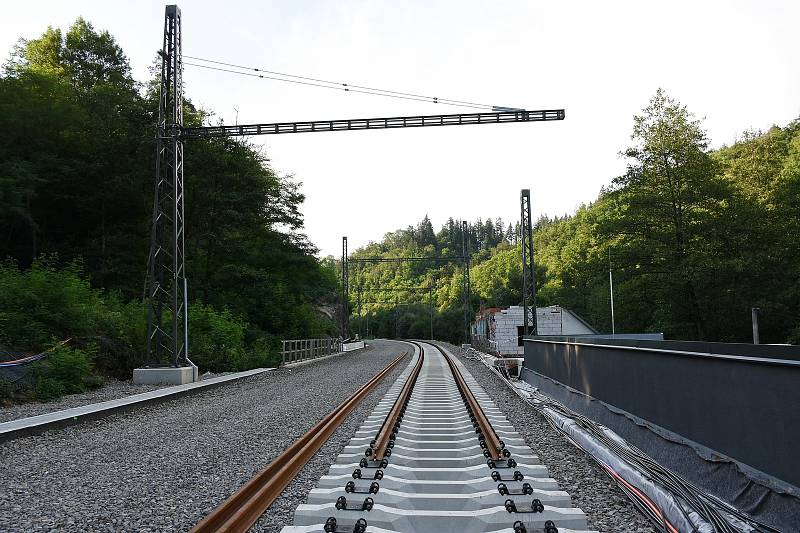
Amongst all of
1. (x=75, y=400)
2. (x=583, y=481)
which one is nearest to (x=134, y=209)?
(x=75, y=400)

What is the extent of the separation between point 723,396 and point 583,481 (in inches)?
56.3

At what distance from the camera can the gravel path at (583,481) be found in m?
4.41

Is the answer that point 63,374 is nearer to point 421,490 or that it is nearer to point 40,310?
point 40,310

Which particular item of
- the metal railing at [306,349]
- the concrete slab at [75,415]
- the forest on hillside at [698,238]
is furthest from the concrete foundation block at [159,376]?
the forest on hillside at [698,238]

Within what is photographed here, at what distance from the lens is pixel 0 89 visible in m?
30.3

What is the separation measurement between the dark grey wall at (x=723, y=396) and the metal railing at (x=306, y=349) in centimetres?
1884

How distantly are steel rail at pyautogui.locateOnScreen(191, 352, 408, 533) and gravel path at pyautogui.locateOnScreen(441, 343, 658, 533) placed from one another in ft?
7.97

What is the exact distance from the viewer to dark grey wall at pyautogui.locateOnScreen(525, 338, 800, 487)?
4188 millimetres

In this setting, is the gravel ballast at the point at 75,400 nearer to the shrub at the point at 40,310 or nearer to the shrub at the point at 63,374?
the shrub at the point at 63,374

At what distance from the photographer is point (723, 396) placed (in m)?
5.15

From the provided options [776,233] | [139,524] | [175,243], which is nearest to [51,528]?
[139,524]

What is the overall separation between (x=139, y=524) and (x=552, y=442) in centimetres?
498

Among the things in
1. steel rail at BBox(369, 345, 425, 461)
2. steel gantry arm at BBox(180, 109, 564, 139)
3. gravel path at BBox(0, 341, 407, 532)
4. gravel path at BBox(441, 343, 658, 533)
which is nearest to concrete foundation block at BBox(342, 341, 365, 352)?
steel gantry arm at BBox(180, 109, 564, 139)

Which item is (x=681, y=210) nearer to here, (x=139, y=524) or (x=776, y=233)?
(x=776, y=233)
